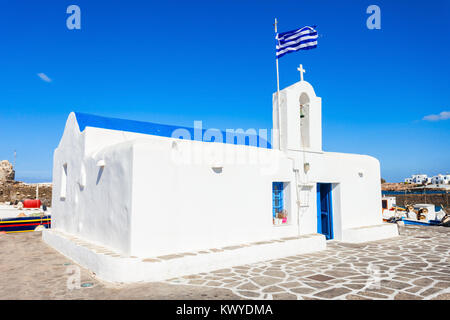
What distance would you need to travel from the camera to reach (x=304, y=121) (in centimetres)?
1079

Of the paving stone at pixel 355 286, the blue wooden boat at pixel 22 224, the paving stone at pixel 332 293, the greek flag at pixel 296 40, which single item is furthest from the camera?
the blue wooden boat at pixel 22 224

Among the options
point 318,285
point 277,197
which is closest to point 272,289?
point 318,285

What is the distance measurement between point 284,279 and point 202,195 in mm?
2743

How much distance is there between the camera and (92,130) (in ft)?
30.0

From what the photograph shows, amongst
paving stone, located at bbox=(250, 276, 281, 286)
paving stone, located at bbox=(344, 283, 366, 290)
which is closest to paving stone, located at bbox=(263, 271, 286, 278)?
paving stone, located at bbox=(250, 276, 281, 286)

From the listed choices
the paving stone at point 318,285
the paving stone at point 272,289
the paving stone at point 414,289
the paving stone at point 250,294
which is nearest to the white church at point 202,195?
the paving stone at point 250,294

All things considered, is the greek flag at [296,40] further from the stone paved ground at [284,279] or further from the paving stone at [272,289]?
the paving stone at [272,289]

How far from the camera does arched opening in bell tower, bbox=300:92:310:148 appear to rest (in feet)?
34.9

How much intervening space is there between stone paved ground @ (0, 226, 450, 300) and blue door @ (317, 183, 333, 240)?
1.72 m

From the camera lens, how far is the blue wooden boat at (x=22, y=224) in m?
14.3

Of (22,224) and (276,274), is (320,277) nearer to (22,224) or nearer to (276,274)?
(276,274)

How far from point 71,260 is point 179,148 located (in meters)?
4.70

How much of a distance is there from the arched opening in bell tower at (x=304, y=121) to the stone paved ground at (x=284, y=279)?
378 cm

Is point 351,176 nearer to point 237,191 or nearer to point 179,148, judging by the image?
point 237,191
